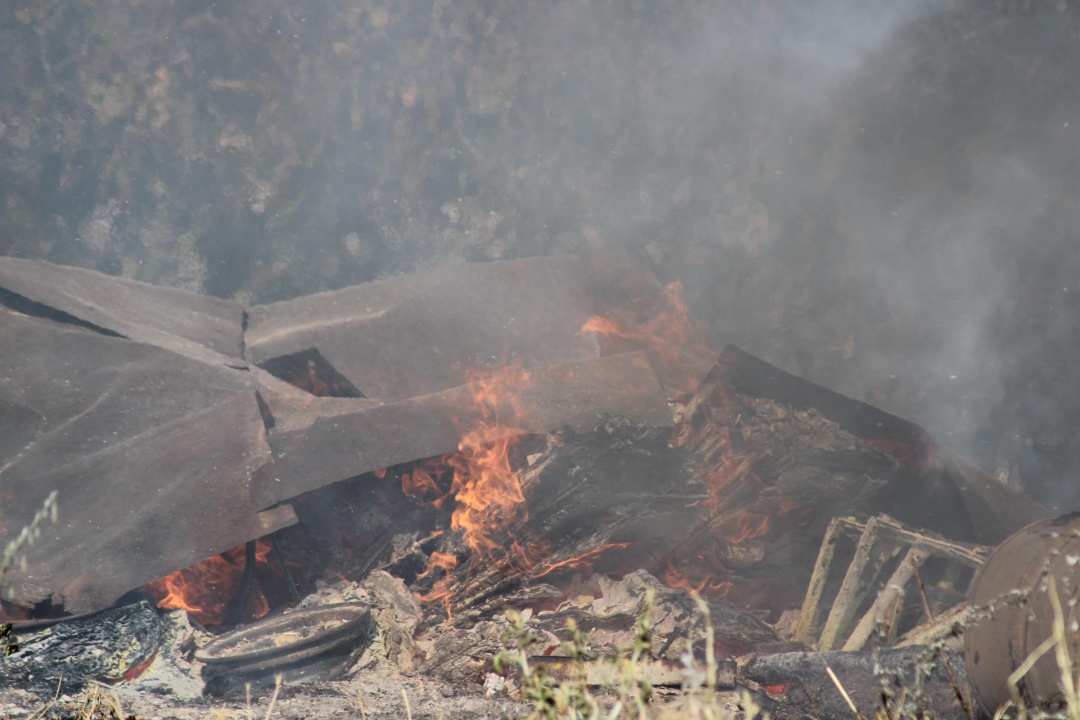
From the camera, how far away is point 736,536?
524cm

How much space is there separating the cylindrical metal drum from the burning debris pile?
1016 millimetres

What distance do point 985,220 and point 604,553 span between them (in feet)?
16.0

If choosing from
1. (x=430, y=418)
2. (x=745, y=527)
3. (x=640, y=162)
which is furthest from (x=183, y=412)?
(x=640, y=162)

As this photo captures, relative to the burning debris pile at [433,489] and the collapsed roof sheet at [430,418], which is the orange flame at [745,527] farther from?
the collapsed roof sheet at [430,418]

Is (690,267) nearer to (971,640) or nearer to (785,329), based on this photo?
(785,329)

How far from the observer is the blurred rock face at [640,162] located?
6.63 metres

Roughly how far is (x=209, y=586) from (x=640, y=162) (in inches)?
216

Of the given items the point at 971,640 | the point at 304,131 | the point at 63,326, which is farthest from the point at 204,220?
the point at 971,640

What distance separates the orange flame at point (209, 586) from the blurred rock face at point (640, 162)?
10.8 feet

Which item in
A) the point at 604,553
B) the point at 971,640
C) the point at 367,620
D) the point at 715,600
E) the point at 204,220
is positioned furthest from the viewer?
the point at 204,220

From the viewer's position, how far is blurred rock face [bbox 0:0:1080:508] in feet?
21.8

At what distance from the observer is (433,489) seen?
16.1ft

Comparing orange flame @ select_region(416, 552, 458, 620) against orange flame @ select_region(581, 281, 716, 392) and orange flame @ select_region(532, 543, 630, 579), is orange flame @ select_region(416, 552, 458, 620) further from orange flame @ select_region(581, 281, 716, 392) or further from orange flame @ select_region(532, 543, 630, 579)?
orange flame @ select_region(581, 281, 716, 392)

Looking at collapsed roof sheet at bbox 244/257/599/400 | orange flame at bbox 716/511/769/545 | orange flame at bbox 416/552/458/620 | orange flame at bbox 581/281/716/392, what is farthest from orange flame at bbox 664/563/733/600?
collapsed roof sheet at bbox 244/257/599/400
